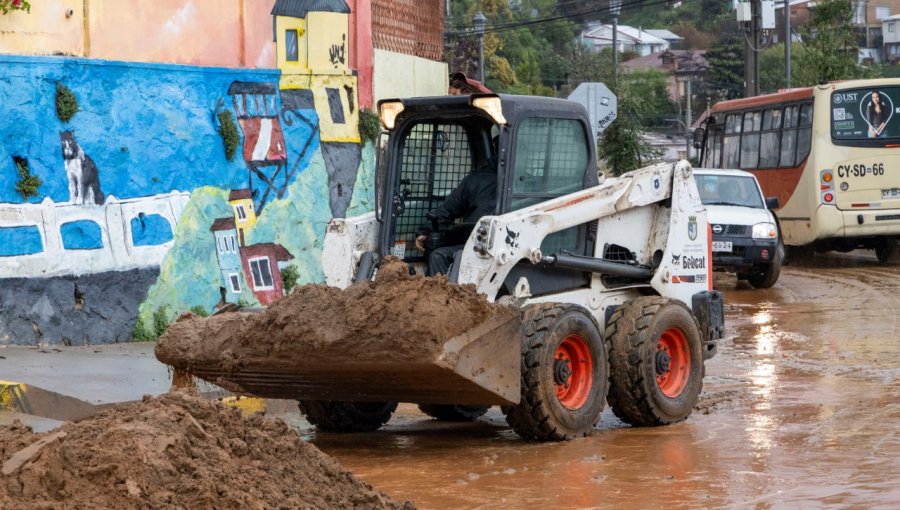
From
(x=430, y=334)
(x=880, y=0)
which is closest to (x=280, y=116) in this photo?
(x=430, y=334)

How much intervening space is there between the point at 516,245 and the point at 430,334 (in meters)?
1.53

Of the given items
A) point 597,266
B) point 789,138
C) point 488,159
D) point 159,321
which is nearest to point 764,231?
point 789,138

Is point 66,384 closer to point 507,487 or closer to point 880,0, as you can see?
point 507,487

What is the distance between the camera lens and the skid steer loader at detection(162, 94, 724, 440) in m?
9.52

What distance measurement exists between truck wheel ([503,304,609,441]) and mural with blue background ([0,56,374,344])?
6039 mm

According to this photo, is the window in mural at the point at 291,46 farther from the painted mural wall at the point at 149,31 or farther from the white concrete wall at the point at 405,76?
the white concrete wall at the point at 405,76

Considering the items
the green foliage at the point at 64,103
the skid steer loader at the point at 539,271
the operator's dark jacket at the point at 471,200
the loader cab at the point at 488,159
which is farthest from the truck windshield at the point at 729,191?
the operator's dark jacket at the point at 471,200

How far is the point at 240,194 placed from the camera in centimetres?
1638

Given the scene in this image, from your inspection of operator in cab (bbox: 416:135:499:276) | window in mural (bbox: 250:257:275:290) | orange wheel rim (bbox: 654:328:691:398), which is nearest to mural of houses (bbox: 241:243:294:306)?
window in mural (bbox: 250:257:275:290)

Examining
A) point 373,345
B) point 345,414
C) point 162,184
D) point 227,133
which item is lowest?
point 345,414

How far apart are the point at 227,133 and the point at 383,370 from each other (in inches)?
310

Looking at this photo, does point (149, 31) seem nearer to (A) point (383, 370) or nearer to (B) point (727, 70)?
(A) point (383, 370)

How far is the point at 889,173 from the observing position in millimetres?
25578

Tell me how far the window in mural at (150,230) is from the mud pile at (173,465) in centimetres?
764
